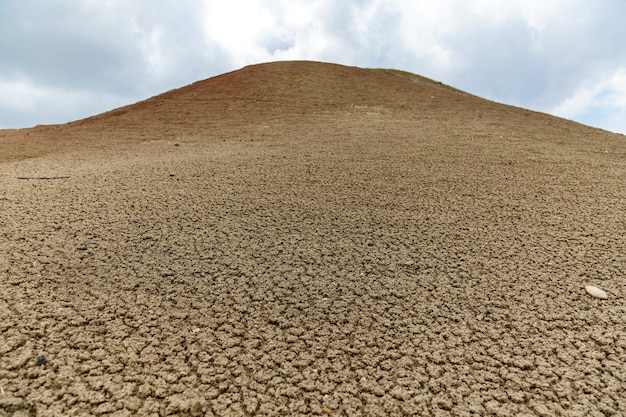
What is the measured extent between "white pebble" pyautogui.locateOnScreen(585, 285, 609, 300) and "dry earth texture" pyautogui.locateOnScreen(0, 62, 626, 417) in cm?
3

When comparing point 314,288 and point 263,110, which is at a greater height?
point 263,110

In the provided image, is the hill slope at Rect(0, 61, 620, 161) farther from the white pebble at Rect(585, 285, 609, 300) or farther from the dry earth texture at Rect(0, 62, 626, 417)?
the white pebble at Rect(585, 285, 609, 300)

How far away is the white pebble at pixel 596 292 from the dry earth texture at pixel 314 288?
29mm

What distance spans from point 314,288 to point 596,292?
1.37 meters

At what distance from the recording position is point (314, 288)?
183 cm

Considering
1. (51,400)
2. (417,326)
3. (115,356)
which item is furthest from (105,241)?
(417,326)

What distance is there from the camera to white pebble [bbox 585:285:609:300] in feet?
5.75

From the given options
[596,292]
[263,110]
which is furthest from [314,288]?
[263,110]

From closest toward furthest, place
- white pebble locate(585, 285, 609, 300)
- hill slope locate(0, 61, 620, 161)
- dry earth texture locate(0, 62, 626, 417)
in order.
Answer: dry earth texture locate(0, 62, 626, 417) < white pebble locate(585, 285, 609, 300) < hill slope locate(0, 61, 620, 161)

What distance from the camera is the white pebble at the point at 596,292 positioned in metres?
1.75

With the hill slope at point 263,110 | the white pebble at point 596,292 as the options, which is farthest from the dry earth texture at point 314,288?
the hill slope at point 263,110

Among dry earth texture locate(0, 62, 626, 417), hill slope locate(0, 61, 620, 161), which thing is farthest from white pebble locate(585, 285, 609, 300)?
hill slope locate(0, 61, 620, 161)

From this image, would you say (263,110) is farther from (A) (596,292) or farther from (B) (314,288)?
(A) (596,292)

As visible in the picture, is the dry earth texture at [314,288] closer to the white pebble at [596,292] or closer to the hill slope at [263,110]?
the white pebble at [596,292]
